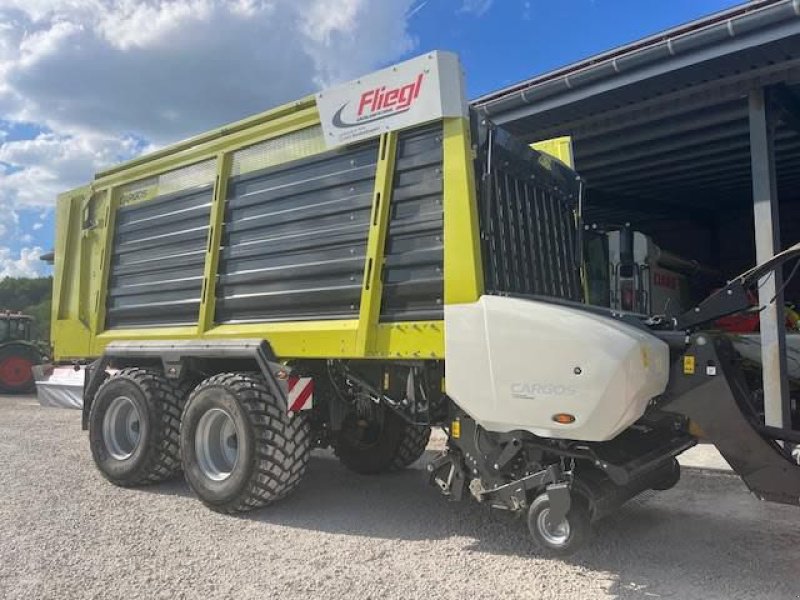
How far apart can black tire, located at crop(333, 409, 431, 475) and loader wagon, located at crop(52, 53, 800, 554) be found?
0.9 inches

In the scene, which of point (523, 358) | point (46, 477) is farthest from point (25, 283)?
point (523, 358)

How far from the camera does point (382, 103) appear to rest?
4.58 m

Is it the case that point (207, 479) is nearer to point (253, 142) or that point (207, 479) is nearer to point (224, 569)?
point (224, 569)

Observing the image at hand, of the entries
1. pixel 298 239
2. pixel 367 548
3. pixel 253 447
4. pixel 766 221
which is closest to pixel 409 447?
pixel 253 447

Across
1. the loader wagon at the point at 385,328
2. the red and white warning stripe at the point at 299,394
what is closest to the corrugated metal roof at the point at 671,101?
the loader wagon at the point at 385,328

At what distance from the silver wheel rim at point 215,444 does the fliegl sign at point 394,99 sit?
2.30m

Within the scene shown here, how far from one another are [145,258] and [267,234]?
1.73 m

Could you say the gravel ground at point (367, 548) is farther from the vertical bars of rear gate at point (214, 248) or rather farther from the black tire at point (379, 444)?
the vertical bars of rear gate at point (214, 248)

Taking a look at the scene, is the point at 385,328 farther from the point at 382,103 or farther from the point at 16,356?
the point at 16,356

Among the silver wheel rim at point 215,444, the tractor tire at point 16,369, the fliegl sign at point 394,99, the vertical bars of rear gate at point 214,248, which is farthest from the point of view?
the tractor tire at point 16,369

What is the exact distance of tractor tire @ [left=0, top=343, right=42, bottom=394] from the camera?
16938mm

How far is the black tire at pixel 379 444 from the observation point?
20.7 ft

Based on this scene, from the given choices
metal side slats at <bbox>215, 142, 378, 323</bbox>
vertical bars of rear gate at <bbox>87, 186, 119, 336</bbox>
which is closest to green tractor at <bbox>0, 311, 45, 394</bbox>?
vertical bars of rear gate at <bbox>87, 186, 119, 336</bbox>

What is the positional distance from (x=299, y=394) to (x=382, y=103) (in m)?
2.13
